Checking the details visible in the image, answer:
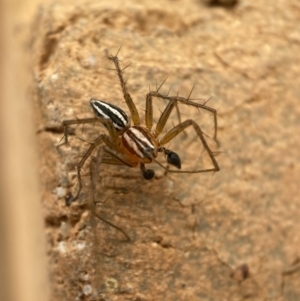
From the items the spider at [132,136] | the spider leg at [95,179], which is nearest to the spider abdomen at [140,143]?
the spider at [132,136]

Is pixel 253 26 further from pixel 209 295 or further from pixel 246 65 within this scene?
pixel 209 295

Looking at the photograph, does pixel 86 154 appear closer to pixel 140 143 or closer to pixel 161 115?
pixel 140 143

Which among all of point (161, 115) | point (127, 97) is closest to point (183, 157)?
point (161, 115)

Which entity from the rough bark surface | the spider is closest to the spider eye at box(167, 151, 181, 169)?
the spider

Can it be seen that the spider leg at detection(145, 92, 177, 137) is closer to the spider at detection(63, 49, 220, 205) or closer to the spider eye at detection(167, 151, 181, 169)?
the spider at detection(63, 49, 220, 205)

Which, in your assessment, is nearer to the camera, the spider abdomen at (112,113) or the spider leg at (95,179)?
the spider leg at (95,179)

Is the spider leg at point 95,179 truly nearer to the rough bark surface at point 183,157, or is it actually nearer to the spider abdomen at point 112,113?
the rough bark surface at point 183,157

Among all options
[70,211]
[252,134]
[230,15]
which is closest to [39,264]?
[70,211]
